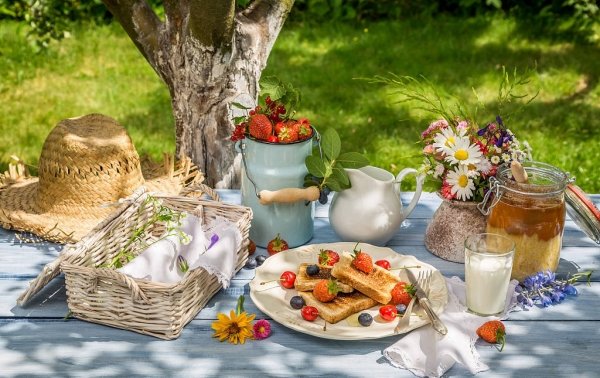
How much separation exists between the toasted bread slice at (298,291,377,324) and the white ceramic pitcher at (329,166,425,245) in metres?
0.31

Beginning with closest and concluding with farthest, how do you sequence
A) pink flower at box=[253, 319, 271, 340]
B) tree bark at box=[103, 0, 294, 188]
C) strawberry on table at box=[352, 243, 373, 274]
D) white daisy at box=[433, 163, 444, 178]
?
1. pink flower at box=[253, 319, 271, 340]
2. strawberry on table at box=[352, 243, 373, 274]
3. white daisy at box=[433, 163, 444, 178]
4. tree bark at box=[103, 0, 294, 188]

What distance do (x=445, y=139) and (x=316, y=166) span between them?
341 millimetres

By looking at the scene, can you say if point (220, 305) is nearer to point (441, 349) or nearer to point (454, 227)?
point (441, 349)

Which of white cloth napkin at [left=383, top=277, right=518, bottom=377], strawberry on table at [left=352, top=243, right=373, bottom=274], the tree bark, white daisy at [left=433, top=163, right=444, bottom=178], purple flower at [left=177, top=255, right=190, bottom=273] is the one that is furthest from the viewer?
the tree bark

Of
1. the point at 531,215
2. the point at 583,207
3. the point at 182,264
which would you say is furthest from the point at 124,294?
the point at 583,207

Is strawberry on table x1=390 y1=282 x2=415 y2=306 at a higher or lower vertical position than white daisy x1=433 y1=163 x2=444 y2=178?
lower

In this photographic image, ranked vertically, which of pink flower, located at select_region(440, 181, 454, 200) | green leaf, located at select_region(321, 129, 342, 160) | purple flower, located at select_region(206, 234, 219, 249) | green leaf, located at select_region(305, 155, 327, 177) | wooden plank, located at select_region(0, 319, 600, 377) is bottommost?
wooden plank, located at select_region(0, 319, 600, 377)

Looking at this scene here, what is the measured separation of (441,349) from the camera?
180cm

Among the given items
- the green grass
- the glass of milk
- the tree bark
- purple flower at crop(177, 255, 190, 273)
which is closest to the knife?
the glass of milk

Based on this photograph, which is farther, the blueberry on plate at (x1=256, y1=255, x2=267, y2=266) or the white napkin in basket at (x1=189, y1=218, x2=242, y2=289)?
the blueberry on plate at (x1=256, y1=255, x2=267, y2=266)

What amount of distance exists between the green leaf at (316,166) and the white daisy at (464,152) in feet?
1.09

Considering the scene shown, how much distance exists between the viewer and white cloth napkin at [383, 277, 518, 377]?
1757 millimetres

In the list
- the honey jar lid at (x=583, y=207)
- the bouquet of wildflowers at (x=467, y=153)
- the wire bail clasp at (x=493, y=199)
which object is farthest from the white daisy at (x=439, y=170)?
the honey jar lid at (x=583, y=207)

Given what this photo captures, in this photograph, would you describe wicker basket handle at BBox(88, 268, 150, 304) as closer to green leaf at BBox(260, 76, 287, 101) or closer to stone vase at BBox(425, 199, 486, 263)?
Answer: green leaf at BBox(260, 76, 287, 101)
